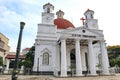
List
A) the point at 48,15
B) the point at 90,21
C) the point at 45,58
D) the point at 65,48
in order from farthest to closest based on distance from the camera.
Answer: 1. the point at 90,21
2. the point at 48,15
3. the point at 45,58
4. the point at 65,48

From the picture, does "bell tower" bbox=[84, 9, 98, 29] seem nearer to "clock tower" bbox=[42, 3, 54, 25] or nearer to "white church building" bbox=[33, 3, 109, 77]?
"white church building" bbox=[33, 3, 109, 77]

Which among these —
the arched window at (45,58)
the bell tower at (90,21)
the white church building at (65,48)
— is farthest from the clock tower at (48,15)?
the bell tower at (90,21)

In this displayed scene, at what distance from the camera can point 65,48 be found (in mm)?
18344

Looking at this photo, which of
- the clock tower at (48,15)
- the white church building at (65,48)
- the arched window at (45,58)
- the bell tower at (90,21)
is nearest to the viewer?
the white church building at (65,48)

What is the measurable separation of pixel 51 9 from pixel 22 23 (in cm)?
2057

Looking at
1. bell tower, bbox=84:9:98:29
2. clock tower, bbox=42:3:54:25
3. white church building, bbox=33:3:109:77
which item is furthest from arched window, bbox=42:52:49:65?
bell tower, bbox=84:9:98:29

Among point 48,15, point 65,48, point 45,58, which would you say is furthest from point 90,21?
point 45,58

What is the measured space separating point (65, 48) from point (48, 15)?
9107 mm

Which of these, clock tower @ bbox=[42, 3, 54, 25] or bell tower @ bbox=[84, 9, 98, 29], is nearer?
clock tower @ bbox=[42, 3, 54, 25]

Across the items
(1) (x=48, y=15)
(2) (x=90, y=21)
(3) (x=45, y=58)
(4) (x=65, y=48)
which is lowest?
(3) (x=45, y=58)

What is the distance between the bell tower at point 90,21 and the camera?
26.2 metres

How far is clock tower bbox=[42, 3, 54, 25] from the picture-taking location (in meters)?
23.8

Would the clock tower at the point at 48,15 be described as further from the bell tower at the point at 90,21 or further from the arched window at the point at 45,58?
the bell tower at the point at 90,21

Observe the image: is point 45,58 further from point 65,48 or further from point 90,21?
point 90,21
